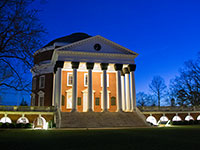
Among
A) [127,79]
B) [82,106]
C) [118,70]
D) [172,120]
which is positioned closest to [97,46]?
[118,70]

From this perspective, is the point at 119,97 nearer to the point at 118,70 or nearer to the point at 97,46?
the point at 118,70

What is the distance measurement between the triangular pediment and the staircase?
11.1 metres

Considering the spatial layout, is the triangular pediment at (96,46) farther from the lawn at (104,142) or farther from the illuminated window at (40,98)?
the lawn at (104,142)

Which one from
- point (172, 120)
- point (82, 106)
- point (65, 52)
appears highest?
point (65, 52)

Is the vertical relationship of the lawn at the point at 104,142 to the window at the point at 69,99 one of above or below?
below

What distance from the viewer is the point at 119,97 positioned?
3675cm

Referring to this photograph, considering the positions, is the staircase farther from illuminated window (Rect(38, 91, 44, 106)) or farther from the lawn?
the lawn

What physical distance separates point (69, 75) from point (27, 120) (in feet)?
40.1

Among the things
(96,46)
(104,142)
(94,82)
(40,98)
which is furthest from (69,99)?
(104,142)

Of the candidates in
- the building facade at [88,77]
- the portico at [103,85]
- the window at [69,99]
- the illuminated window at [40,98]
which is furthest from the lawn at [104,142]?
the illuminated window at [40,98]

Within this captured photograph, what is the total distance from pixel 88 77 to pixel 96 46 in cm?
578

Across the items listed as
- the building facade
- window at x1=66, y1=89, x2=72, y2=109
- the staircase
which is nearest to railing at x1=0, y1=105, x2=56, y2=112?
the building facade

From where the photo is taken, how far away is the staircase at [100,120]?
29500 millimetres

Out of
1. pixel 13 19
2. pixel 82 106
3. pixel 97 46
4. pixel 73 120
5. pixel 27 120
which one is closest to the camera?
pixel 13 19
